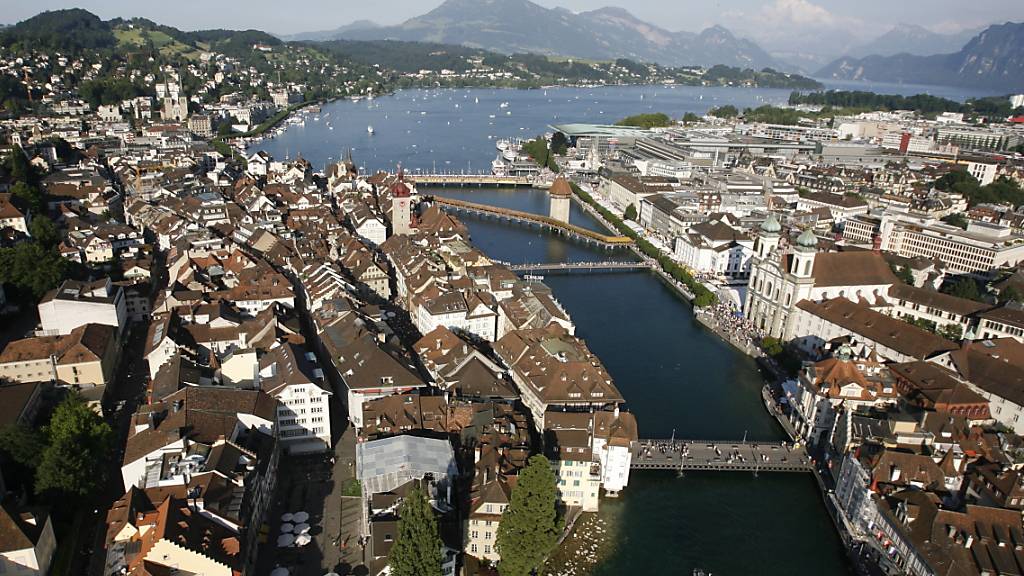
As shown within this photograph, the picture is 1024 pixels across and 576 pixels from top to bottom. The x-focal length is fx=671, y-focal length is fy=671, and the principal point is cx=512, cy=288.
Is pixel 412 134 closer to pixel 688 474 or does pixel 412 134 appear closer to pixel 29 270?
pixel 29 270

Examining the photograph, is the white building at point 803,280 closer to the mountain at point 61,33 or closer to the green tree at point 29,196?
the green tree at point 29,196

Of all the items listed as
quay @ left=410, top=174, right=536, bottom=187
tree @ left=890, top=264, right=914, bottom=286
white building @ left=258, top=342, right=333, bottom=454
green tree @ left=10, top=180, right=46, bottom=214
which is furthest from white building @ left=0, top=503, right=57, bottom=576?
quay @ left=410, top=174, right=536, bottom=187

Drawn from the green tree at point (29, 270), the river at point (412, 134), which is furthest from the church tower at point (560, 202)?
the green tree at point (29, 270)

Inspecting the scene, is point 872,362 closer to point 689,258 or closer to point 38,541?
point 689,258

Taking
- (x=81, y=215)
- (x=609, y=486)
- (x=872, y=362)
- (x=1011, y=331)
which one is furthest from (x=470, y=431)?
(x=81, y=215)

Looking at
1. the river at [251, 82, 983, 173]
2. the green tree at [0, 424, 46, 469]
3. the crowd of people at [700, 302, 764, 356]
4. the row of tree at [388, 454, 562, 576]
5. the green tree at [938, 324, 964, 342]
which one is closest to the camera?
the row of tree at [388, 454, 562, 576]

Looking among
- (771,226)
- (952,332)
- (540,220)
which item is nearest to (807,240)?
(771,226)

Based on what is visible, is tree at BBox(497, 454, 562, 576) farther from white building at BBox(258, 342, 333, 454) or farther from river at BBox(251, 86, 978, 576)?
white building at BBox(258, 342, 333, 454)
